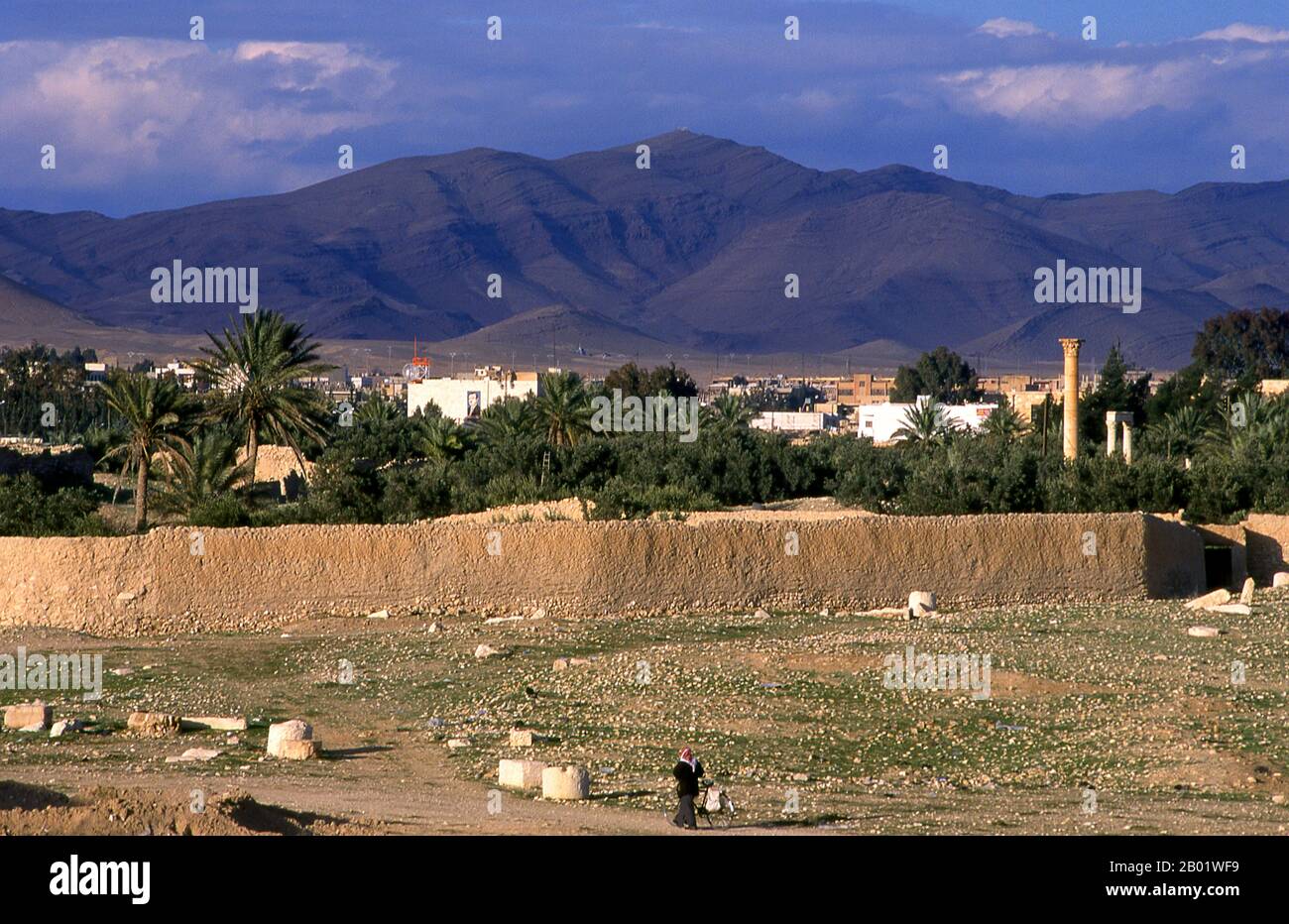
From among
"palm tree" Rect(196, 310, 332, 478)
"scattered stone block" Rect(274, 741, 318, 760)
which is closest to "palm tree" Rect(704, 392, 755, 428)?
"palm tree" Rect(196, 310, 332, 478)

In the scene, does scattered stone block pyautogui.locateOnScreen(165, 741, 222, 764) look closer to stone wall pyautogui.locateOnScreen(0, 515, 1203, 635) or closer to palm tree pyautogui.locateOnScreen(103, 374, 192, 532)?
stone wall pyautogui.locateOnScreen(0, 515, 1203, 635)

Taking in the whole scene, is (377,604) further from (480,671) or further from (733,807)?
(733,807)

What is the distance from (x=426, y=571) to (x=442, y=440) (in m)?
21.1

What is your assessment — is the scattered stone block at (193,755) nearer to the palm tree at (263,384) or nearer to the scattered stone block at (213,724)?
the scattered stone block at (213,724)

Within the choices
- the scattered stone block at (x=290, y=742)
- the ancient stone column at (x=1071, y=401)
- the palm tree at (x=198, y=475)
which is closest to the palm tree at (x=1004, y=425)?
the ancient stone column at (x=1071, y=401)

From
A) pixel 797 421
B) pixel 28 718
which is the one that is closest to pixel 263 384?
pixel 28 718

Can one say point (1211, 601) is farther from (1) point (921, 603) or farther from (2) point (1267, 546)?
(2) point (1267, 546)

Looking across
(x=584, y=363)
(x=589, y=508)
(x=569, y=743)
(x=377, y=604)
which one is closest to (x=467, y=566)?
(x=377, y=604)

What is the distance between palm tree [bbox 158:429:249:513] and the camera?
34188 mm

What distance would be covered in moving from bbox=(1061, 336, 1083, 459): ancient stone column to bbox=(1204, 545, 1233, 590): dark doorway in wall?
320 inches

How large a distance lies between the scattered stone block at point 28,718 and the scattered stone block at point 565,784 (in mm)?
5845

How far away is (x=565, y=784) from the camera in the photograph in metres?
13.9

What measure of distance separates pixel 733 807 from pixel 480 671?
797cm
